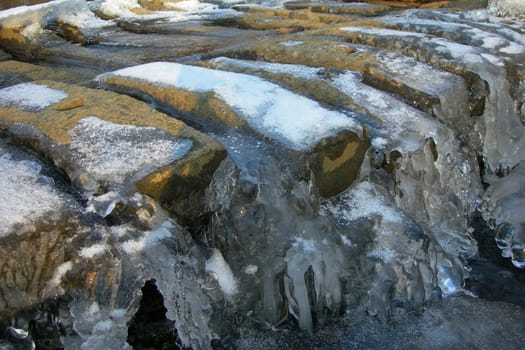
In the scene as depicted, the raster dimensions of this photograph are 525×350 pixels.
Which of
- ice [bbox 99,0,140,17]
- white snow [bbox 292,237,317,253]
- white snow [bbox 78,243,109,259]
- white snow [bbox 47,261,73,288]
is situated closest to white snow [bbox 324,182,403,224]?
white snow [bbox 292,237,317,253]

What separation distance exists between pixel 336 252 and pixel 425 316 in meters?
0.49

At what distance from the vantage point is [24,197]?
1877 millimetres

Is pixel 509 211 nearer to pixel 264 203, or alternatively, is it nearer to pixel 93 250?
pixel 264 203

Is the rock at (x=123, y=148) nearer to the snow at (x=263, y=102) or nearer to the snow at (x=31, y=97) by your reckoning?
the snow at (x=31, y=97)

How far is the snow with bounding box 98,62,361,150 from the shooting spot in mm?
2402

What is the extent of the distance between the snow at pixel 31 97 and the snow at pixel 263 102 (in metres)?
0.40

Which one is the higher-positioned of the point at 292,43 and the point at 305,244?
the point at 292,43

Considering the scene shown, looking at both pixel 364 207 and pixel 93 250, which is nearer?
pixel 93 250

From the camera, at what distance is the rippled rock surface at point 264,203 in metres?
1.86

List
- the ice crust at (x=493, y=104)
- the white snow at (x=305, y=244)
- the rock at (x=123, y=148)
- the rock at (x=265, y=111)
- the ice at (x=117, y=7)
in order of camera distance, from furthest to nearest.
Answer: the ice at (x=117, y=7) < the ice crust at (x=493, y=104) < the rock at (x=265, y=111) < the white snow at (x=305, y=244) < the rock at (x=123, y=148)

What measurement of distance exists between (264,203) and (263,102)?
2.03 ft

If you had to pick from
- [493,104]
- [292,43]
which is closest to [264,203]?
[292,43]

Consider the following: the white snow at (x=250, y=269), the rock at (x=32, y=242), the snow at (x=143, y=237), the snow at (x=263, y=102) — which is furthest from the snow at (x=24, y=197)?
the snow at (x=263, y=102)

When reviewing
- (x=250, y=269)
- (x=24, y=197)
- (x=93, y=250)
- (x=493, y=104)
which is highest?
(x=24, y=197)
